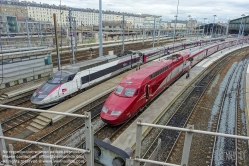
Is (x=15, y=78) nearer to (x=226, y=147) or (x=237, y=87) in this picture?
(x=226, y=147)

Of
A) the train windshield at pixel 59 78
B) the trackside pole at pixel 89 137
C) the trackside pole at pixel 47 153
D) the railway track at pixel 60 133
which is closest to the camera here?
the trackside pole at pixel 89 137

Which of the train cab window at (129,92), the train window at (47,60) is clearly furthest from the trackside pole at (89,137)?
the train window at (47,60)

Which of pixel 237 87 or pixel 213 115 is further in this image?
pixel 237 87

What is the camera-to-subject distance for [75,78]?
17.5m

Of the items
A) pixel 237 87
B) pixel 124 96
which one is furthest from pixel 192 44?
pixel 124 96

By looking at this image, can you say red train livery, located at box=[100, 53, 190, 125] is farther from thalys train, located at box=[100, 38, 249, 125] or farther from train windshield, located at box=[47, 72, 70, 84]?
train windshield, located at box=[47, 72, 70, 84]

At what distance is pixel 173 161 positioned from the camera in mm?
9578

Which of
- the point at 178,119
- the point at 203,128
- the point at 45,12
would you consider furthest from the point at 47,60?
the point at 45,12

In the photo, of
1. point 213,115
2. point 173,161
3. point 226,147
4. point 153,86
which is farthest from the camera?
point 153,86

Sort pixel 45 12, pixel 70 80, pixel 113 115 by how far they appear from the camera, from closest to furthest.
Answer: pixel 113 115
pixel 70 80
pixel 45 12

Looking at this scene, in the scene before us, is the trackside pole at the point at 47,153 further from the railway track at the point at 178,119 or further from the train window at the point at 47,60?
the train window at the point at 47,60

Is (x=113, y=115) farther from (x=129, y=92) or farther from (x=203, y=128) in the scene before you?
(x=203, y=128)

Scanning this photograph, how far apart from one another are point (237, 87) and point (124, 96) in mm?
15841

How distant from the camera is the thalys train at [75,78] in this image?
15.4 meters
